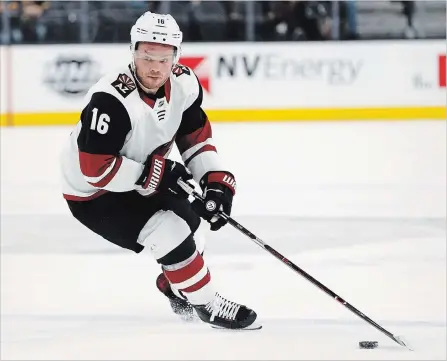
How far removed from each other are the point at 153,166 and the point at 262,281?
1.06 metres

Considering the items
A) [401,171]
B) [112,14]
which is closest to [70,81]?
[112,14]

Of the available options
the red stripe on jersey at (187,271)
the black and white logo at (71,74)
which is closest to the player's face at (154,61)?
the red stripe on jersey at (187,271)

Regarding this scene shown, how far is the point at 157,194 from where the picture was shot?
2.85 m

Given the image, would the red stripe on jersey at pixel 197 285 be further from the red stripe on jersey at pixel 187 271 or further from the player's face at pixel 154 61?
the player's face at pixel 154 61

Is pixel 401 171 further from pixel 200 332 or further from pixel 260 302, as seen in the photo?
pixel 200 332

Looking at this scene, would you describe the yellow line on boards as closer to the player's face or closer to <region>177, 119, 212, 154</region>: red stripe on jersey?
<region>177, 119, 212, 154</region>: red stripe on jersey

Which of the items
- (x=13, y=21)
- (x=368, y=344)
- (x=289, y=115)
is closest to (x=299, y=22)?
(x=289, y=115)

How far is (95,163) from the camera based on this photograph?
8.66 ft

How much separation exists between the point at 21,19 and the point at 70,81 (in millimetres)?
742

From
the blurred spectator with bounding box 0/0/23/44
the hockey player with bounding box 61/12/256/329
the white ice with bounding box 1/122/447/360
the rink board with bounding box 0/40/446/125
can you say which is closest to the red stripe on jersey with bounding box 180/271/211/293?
the hockey player with bounding box 61/12/256/329

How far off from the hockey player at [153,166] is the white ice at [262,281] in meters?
0.22

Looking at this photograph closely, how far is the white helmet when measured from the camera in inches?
104

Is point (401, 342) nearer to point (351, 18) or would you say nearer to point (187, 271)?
point (187, 271)

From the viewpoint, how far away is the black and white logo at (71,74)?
854 centimetres
